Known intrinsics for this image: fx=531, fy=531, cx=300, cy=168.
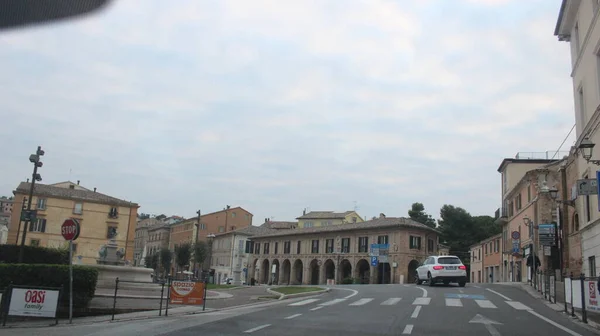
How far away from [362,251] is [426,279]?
3845 centimetres

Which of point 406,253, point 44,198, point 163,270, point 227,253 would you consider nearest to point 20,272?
point 406,253

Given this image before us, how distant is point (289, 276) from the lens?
271 feet

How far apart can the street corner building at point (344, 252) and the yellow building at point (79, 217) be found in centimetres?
2172

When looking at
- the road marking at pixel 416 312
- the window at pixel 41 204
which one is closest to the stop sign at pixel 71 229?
the road marking at pixel 416 312

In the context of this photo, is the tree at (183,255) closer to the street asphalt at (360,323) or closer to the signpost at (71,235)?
the street asphalt at (360,323)

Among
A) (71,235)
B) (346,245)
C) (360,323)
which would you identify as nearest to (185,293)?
(71,235)

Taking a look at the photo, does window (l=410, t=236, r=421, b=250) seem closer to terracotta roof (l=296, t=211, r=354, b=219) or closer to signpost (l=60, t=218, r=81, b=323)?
terracotta roof (l=296, t=211, r=354, b=219)

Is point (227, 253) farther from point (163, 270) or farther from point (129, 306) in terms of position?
point (129, 306)

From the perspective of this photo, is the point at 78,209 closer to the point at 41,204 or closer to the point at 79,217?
the point at 79,217

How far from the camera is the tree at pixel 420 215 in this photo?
97562 mm

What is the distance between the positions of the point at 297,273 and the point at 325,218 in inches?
796

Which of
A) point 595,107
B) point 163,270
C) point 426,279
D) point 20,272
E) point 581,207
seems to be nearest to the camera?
point 20,272

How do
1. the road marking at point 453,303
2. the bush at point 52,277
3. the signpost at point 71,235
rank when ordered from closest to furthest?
the signpost at point 71,235
the bush at point 52,277
the road marking at point 453,303

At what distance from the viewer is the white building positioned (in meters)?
21.6
